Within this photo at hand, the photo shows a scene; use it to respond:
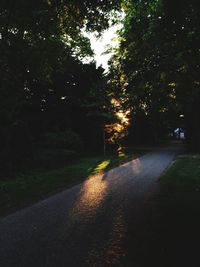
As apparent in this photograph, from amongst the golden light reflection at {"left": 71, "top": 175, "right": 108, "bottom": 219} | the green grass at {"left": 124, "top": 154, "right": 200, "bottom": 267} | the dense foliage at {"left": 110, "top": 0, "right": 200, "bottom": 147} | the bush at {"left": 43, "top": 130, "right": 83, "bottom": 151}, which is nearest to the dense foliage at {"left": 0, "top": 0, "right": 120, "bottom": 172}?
the dense foliage at {"left": 110, "top": 0, "right": 200, "bottom": 147}

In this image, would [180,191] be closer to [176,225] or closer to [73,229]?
[176,225]

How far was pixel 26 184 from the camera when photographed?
50.3 ft

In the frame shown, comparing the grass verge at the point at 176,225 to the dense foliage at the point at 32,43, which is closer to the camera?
the grass verge at the point at 176,225

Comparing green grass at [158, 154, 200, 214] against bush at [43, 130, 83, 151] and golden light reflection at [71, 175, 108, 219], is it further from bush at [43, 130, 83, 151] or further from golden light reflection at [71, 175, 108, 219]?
bush at [43, 130, 83, 151]

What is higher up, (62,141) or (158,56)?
(158,56)

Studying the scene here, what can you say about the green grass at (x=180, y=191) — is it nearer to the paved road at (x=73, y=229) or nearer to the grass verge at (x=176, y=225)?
the grass verge at (x=176, y=225)

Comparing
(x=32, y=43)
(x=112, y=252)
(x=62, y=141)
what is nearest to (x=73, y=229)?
(x=112, y=252)

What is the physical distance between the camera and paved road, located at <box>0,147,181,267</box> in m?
6.05

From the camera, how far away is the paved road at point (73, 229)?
6051 millimetres

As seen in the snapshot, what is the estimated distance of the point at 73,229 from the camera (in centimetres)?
785

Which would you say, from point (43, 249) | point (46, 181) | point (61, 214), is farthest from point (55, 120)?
point (43, 249)

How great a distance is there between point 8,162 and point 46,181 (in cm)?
627

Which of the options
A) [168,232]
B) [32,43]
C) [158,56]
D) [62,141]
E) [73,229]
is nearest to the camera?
[168,232]

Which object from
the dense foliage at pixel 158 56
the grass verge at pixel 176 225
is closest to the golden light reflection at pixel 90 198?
the grass verge at pixel 176 225
